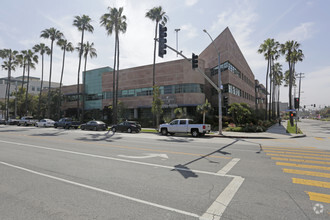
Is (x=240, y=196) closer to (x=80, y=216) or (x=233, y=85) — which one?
(x=80, y=216)

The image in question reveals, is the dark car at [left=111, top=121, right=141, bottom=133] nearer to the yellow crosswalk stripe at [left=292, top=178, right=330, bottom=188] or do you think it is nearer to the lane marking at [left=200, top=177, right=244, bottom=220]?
the lane marking at [left=200, top=177, right=244, bottom=220]

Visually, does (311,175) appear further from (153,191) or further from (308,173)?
(153,191)

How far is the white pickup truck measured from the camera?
758 inches

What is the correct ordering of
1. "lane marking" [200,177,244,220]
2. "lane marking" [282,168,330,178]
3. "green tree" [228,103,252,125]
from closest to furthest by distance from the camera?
"lane marking" [200,177,244,220], "lane marking" [282,168,330,178], "green tree" [228,103,252,125]

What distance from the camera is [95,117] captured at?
45062 millimetres

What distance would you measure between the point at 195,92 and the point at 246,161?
87.2 ft

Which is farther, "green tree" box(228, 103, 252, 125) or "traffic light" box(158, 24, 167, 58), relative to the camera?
"green tree" box(228, 103, 252, 125)

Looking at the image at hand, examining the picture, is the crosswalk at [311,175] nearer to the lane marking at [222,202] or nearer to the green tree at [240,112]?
the lane marking at [222,202]

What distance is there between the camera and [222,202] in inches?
155

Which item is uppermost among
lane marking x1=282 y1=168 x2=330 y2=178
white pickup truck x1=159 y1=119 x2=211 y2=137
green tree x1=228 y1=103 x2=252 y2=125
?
green tree x1=228 y1=103 x2=252 y2=125

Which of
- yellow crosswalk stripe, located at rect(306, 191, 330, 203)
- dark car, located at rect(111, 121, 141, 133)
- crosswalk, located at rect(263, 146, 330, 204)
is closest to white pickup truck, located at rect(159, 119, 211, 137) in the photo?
dark car, located at rect(111, 121, 141, 133)

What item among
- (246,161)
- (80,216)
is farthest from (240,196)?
(246,161)

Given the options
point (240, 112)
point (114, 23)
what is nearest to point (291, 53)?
point (240, 112)

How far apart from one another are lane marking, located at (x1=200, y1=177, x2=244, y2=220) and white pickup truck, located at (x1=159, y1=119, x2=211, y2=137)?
554 inches
